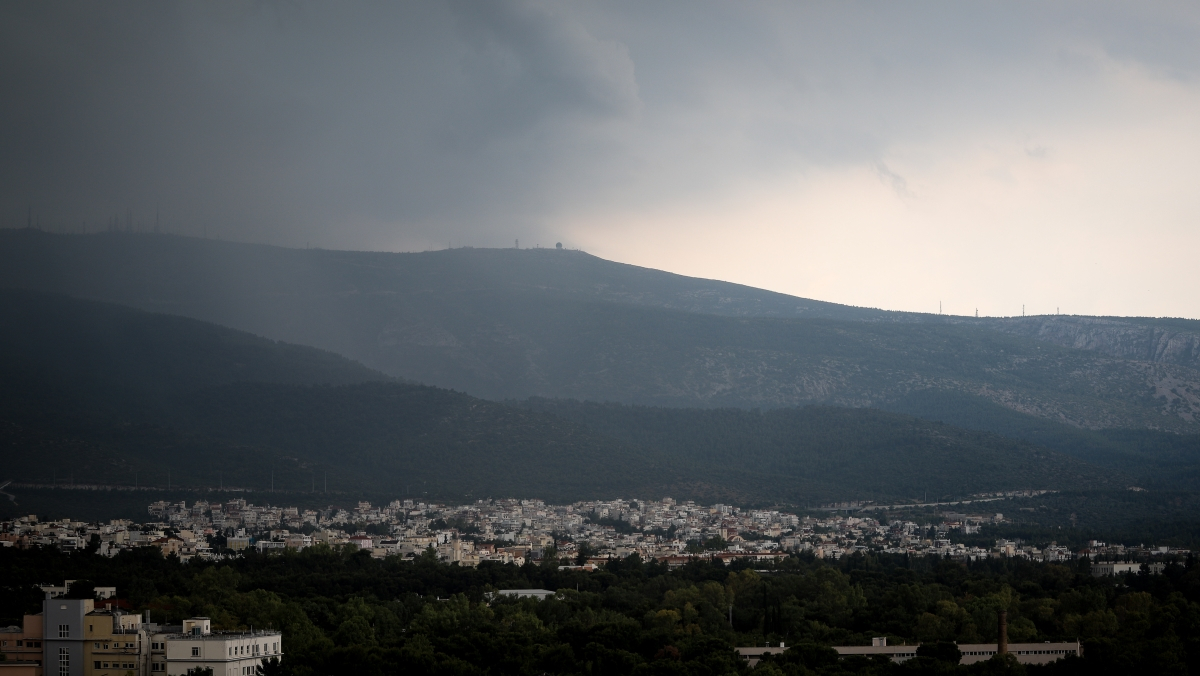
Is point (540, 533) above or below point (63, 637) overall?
below

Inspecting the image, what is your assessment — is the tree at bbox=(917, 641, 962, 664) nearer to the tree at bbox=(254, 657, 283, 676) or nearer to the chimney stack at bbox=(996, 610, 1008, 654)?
the chimney stack at bbox=(996, 610, 1008, 654)

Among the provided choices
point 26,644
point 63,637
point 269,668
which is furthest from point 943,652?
point 26,644

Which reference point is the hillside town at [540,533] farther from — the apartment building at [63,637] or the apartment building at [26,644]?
the apartment building at [63,637]

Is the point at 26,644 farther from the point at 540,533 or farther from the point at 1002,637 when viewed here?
A: the point at 540,533

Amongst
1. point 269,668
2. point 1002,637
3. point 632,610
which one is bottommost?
point 632,610

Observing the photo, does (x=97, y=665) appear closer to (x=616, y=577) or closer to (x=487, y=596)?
(x=487, y=596)

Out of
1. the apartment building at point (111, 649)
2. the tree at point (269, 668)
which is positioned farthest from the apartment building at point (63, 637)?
the tree at point (269, 668)

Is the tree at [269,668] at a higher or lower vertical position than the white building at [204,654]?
lower
